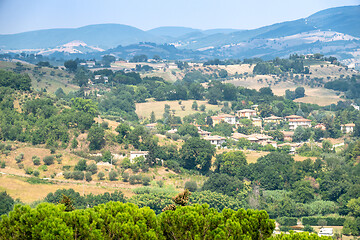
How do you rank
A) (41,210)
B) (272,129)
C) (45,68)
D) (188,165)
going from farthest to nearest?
(45,68) < (272,129) < (188,165) < (41,210)

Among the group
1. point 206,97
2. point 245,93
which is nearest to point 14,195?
point 206,97

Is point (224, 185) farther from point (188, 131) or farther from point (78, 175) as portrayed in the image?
point (188, 131)

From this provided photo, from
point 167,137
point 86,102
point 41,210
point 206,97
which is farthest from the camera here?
point 206,97

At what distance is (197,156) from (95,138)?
46.1 ft

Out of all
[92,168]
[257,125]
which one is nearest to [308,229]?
[92,168]

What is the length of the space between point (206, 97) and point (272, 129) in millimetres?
25257

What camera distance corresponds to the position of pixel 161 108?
126 metres

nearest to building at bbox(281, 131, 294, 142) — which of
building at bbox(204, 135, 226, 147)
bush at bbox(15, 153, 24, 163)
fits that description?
building at bbox(204, 135, 226, 147)

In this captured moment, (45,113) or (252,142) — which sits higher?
(45,113)

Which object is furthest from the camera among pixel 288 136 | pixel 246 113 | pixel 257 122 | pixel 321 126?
pixel 246 113

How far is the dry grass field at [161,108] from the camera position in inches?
4788

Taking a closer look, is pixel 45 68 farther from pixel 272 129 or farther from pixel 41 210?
pixel 41 210

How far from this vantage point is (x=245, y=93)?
469 ft

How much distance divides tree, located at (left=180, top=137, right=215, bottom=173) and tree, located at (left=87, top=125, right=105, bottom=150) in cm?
1122
